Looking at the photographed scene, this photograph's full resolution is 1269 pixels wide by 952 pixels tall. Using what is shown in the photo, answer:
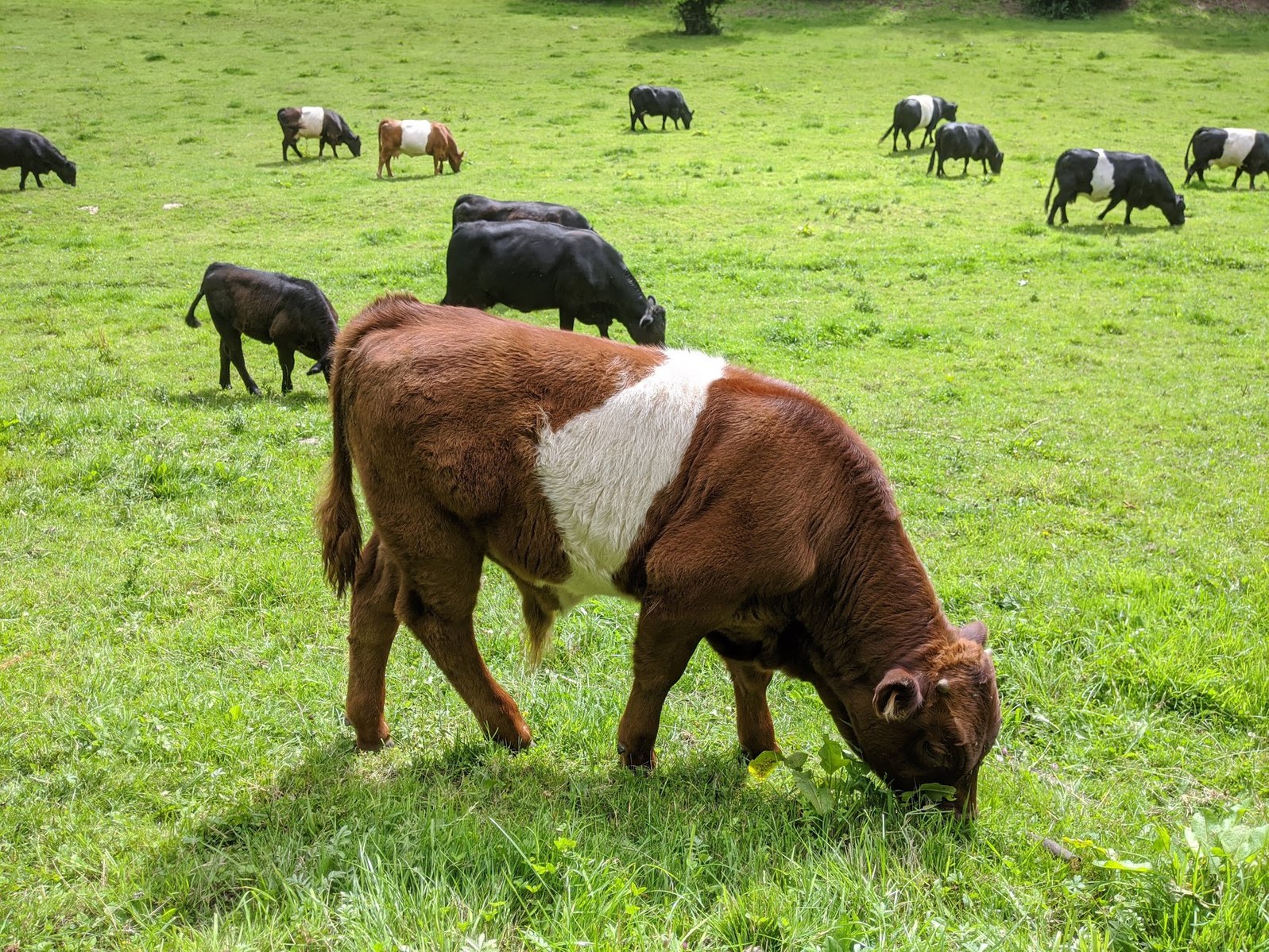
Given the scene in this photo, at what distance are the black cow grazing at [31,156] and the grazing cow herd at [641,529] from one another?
810 inches

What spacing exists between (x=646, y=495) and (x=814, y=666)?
0.98 meters

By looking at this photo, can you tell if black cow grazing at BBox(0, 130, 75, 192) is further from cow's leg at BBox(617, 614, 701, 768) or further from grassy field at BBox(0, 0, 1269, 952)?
cow's leg at BBox(617, 614, 701, 768)

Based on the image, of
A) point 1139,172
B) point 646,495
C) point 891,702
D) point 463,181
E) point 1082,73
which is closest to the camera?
point 891,702

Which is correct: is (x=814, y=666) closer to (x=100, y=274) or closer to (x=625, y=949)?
(x=625, y=949)

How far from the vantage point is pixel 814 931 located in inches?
113

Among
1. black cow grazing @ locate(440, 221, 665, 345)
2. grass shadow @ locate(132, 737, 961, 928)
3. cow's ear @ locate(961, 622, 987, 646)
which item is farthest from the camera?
black cow grazing @ locate(440, 221, 665, 345)

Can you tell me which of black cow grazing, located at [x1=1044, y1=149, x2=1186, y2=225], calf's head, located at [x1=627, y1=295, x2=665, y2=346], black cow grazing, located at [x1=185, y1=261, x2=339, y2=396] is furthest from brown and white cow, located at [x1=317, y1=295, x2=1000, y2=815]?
black cow grazing, located at [x1=1044, y1=149, x2=1186, y2=225]

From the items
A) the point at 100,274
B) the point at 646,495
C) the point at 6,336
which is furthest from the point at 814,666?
the point at 100,274

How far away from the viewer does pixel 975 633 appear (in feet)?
12.9

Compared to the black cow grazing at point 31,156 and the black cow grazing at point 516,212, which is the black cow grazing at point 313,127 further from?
the black cow grazing at point 516,212

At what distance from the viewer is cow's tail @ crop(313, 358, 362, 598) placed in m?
4.46

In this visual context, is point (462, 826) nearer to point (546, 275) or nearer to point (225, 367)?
point (225, 367)

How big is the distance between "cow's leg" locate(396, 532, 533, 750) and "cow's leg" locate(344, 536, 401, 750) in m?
0.15

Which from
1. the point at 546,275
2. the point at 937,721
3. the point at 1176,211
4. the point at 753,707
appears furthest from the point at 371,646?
the point at 1176,211
